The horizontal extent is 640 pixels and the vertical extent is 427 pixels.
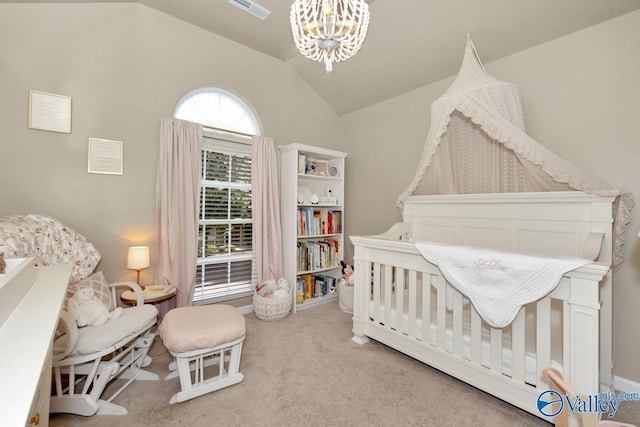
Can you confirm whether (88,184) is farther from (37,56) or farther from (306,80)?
(306,80)

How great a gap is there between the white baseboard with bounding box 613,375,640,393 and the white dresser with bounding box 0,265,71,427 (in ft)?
9.97

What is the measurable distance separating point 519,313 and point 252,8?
3.13 metres

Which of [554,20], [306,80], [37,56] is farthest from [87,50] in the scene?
[554,20]

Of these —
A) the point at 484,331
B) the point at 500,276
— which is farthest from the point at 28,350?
the point at 484,331

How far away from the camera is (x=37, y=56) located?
2057mm

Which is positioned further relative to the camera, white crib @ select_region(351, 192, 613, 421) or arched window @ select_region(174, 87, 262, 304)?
arched window @ select_region(174, 87, 262, 304)

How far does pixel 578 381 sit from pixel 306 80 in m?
3.72

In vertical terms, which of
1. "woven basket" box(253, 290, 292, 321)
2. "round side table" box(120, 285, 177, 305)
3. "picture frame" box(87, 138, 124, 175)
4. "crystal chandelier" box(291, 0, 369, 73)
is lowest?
"woven basket" box(253, 290, 292, 321)

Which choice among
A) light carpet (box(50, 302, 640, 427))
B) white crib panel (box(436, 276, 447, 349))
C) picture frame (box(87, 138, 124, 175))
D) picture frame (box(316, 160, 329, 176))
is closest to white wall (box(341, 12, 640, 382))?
light carpet (box(50, 302, 640, 427))

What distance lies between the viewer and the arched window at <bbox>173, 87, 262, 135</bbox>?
9.28 feet

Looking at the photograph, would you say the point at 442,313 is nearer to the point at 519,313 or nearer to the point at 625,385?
the point at 519,313

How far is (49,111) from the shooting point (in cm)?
209

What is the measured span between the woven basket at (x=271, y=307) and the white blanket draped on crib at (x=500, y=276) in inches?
67.0

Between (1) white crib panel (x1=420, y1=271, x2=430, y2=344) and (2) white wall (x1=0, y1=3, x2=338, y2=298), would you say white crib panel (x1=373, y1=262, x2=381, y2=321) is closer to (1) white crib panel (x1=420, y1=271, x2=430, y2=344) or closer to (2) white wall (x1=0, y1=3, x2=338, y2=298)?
(1) white crib panel (x1=420, y1=271, x2=430, y2=344)
